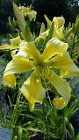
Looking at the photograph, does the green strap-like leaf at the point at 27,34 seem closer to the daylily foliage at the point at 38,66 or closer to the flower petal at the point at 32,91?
the daylily foliage at the point at 38,66

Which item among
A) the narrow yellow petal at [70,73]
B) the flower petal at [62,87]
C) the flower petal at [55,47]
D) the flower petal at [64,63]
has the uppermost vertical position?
the flower petal at [55,47]

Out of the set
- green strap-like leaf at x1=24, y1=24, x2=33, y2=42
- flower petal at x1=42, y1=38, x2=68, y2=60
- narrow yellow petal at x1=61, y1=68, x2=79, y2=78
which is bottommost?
narrow yellow petal at x1=61, y1=68, x2=79, y2=78

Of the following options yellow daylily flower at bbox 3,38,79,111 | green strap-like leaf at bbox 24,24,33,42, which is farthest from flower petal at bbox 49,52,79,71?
green strap-like leaf at bbox 24,24,33,42

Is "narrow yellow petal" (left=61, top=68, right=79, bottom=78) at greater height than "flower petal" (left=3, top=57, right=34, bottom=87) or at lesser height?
lesser

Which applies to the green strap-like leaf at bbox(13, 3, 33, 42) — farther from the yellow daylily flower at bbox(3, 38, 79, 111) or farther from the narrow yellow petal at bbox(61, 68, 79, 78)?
the narrow yellow petal at bbox(61, 68, 79, 78)

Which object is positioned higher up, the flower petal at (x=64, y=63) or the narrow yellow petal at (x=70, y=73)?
the flower petal at (x=64, y=63)

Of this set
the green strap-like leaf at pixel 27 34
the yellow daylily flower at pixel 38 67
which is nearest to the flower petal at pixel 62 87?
the yellow daylily flower at pixel 38 67

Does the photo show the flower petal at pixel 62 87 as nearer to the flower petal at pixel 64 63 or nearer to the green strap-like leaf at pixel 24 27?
the flower petal at pixel 64 63
